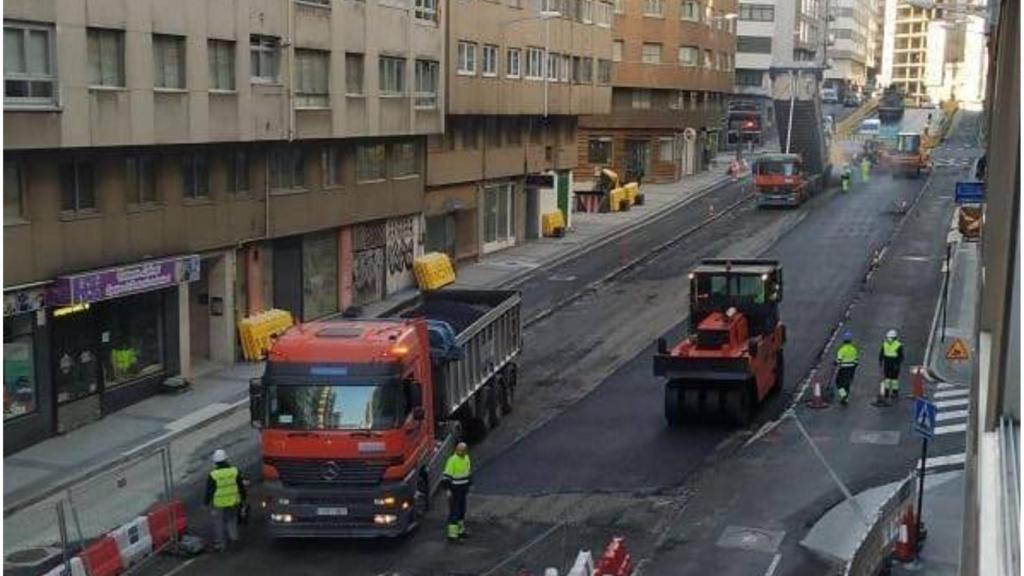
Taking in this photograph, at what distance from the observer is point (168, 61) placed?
96.6 feet

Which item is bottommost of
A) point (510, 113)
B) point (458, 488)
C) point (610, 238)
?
point (610, 238)

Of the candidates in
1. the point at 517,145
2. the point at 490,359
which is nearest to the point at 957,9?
the point at 490,359

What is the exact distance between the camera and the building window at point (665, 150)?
9075 centimetres

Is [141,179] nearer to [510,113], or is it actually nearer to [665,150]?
[510,113]

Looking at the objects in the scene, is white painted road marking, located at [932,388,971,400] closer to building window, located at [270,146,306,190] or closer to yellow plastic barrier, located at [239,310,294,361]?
yellow plastic barrier, located at [239,310,294,361]

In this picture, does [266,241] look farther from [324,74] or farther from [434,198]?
[434,198]

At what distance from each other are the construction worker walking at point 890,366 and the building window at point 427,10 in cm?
2261

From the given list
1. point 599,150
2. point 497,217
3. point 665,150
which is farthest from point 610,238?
point 665,150

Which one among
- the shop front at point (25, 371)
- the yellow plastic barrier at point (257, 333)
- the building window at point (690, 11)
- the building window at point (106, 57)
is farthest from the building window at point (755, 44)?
the shop front at point (25, 371)

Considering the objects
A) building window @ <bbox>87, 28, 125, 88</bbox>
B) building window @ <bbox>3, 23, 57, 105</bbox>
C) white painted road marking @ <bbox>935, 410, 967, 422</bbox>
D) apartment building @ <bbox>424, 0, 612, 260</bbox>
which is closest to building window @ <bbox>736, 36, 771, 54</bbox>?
apartment building @ <bbox>424, 0, 612, 260</bbox>

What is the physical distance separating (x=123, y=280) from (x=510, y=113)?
1122 inches

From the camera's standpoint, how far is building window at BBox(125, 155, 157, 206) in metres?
29.5

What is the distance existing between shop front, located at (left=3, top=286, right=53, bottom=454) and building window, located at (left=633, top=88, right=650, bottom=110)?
66551 mm

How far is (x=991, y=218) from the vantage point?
546 inches
